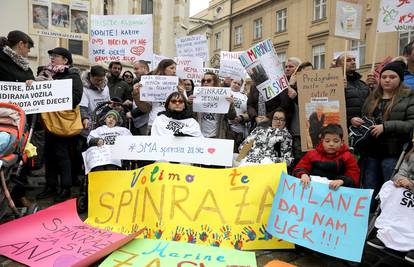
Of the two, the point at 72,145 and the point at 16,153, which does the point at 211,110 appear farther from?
the point at 16,153

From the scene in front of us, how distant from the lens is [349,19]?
465 cm

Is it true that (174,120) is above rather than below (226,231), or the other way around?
above

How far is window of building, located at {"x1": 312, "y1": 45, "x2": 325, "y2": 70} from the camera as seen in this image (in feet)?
83.4

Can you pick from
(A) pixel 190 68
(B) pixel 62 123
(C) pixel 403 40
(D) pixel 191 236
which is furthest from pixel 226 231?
(C) pixel 403 40

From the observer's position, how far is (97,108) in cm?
518

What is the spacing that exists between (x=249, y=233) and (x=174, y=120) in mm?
1902

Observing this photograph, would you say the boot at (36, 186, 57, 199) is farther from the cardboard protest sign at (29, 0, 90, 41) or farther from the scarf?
the cardboard protest sign at (29, 0, 90, 41)

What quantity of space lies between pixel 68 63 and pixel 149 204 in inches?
101

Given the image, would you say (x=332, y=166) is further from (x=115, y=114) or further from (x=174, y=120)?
(x=115, y=114)

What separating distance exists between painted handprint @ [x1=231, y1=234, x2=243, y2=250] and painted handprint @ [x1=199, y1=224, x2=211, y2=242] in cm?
25

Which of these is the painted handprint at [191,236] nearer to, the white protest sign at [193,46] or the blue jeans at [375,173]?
the blue jeans at [375,173]

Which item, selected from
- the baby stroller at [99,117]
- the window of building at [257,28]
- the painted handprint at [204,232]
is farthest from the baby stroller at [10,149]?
the window of building at [257,28]

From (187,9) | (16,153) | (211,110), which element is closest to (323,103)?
(211,110)

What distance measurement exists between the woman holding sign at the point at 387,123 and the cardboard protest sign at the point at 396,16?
2081 millimetres
